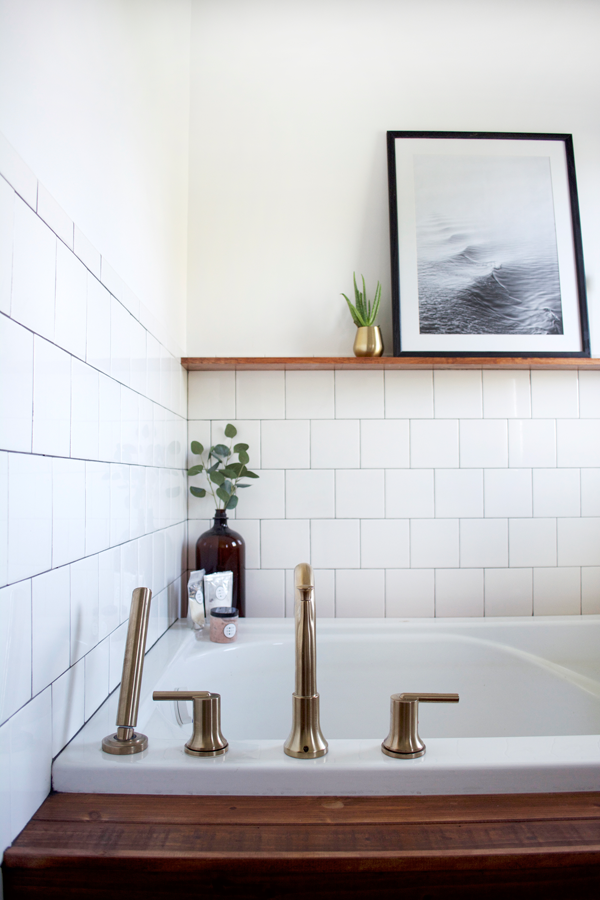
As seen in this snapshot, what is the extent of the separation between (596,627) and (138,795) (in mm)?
1300

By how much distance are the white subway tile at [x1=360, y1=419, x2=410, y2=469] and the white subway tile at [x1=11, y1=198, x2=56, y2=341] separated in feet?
3.68

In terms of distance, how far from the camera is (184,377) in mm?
1743

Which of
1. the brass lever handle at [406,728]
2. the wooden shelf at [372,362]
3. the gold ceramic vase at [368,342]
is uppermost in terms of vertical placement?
the gold ceramic vase at [368,342]

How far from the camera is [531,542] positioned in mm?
1786

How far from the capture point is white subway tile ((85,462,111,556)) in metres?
0.94

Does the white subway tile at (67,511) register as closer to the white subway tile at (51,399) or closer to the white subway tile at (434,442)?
the white subway tile at (51,399)

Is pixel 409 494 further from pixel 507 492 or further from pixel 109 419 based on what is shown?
pixel 109 419

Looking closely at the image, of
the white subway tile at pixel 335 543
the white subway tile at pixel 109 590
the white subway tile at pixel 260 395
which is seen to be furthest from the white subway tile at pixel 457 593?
the white subway tile at pixel 109 590

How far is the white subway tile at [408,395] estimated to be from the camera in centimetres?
179

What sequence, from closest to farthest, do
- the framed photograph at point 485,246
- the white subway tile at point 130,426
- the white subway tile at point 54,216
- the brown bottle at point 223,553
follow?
1. the white subway tile at point 54,216
2. the white subway tile at point 130,426
3. the brown bottle at point 223,553
4. the framed photograph at point 485,246

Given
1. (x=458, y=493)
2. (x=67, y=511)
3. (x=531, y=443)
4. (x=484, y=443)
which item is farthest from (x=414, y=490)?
(x=67, y=511)

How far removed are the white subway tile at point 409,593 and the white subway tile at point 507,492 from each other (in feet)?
0.90

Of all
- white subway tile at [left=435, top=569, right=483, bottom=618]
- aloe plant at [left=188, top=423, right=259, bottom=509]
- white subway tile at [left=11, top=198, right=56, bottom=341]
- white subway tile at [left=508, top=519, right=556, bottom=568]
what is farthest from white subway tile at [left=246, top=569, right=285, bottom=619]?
white subway tile at [left=11, top=198, right=56, bottom=341]

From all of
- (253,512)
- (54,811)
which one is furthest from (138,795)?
(253,512)
